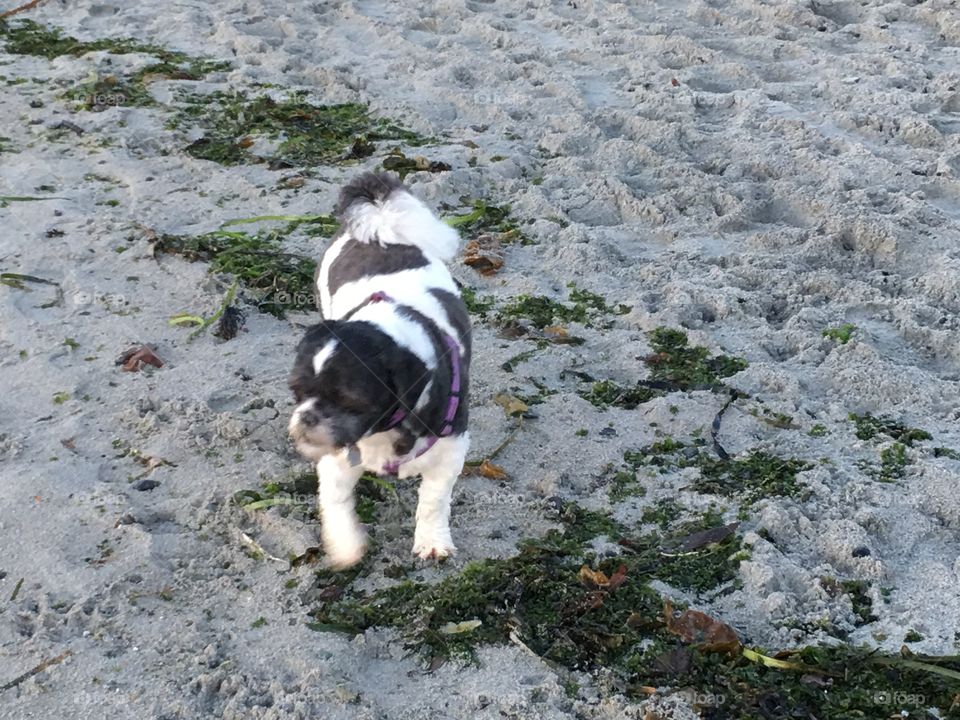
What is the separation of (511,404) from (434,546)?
1.04 metres

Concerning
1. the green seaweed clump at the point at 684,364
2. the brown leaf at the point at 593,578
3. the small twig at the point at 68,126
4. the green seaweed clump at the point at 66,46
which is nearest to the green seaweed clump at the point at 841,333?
the green seaweed clump at the point at 684,364

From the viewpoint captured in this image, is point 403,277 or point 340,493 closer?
point 340,493

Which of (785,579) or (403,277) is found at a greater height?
(403,277)

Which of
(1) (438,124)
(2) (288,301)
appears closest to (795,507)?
(2) (288,301)

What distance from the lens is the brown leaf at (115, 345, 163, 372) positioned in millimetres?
5035

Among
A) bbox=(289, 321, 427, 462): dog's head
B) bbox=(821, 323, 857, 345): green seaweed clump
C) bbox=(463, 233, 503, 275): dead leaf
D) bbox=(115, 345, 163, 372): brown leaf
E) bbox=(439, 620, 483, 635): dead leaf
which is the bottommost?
bbox=(115, 345, 163, 372): brown leaf

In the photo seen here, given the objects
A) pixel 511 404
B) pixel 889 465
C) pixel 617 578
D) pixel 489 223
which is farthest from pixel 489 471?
pixel 489 223

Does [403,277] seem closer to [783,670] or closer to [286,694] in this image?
[286,694]

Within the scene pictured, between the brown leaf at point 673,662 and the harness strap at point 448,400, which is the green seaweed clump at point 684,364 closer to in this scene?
the harness strap at point 448,400

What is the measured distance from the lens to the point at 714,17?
891 cm

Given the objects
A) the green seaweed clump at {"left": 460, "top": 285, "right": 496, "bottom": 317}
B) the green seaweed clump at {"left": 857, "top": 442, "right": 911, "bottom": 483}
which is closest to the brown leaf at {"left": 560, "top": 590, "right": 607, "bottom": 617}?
the green seaweed clump at {"left": 857, "top": 442, "right": 911, "bottom": 483}

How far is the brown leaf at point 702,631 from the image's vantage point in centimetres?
339

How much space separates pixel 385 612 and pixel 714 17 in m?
6.85

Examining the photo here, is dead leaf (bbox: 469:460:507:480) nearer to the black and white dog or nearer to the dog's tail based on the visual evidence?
the black and white dog
